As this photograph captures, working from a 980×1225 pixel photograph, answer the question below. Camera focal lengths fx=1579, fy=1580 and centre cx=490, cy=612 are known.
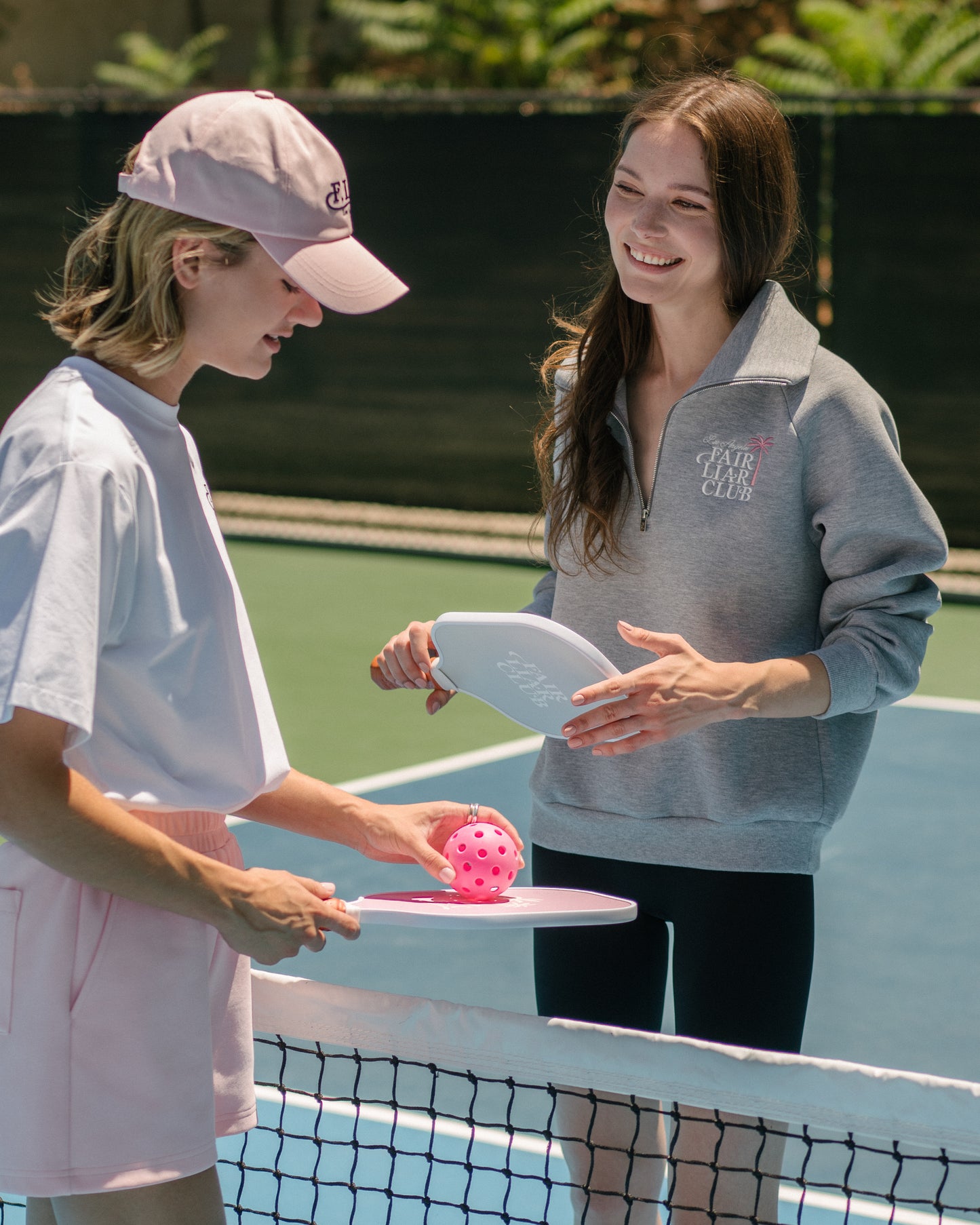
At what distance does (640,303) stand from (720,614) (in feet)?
1.76

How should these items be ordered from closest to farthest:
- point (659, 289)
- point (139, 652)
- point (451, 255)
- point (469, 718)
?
point (139, 652)
point (659, 289)
point (469, 718)
point (451, 255)

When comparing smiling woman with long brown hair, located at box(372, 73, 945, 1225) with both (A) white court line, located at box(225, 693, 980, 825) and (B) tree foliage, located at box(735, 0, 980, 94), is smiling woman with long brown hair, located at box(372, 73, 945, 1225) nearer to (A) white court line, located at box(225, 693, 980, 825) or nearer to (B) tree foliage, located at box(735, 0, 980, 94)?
(A) white court line, located at box(225, 693, 980, 825)

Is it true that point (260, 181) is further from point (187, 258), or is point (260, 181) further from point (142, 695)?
point (142, 695)

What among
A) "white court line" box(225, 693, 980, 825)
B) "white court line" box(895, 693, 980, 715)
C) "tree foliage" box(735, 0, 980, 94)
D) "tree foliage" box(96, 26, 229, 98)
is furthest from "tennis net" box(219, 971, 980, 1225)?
"tree foliage" box(96, 26, 229, 98)

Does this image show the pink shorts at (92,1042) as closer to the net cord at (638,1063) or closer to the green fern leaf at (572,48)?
the net cord at (638,1063)

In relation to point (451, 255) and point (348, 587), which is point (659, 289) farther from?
point (451, 255)

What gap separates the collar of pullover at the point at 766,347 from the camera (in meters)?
2.31

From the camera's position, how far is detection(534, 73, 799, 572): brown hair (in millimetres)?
2371

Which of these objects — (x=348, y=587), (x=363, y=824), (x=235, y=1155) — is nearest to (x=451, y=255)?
(x=348, y=587)

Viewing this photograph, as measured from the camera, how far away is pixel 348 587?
32.0ft

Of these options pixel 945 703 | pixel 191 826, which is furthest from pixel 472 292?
pixel 191 826

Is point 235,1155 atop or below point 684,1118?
below

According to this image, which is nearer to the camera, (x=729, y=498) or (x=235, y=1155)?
(x=729, y=498)

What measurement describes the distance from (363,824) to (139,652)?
0.59m
